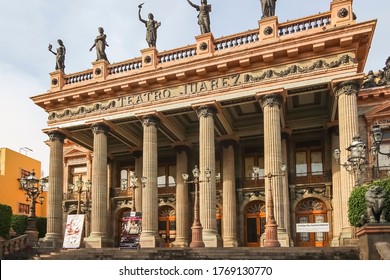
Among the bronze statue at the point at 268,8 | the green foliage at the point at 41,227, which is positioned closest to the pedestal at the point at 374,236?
the bronze statue at the point at 268,8

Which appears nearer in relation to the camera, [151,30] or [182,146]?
[151,30]

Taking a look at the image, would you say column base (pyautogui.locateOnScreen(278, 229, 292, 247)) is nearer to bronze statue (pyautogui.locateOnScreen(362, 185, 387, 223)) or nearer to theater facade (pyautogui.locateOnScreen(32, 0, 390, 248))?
theater facade (pyautogui.locateOnScreen(32, 0, 390, 248))

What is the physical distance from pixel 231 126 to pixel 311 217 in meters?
7.04

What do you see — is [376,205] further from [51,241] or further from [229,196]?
[51,241]

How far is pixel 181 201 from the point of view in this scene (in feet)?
91.8

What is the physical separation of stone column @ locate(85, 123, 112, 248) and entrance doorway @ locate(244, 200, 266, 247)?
807cm

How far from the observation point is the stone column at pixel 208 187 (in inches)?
859

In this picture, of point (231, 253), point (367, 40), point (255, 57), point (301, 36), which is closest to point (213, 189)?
point (231, 253)

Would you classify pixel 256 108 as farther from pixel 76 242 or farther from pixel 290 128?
pixel 76 242

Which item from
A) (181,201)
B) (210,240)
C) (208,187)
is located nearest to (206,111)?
(208,187)

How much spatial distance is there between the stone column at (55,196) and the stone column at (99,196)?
2.12m

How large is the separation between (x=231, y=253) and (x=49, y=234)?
12.4 metres

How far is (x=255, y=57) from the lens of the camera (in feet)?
73.0

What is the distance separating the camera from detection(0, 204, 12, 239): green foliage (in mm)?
21856
